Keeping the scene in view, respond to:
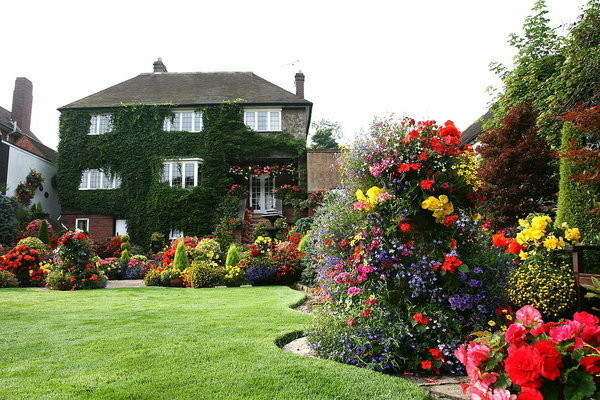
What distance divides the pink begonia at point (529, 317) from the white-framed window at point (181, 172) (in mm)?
22049

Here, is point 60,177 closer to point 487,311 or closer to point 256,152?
point 256,152

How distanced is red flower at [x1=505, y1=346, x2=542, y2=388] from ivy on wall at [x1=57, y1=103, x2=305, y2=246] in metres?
21.4

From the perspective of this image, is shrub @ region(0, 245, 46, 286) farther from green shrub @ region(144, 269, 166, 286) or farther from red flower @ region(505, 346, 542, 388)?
red flower @ region(505, 346, 542, 388)

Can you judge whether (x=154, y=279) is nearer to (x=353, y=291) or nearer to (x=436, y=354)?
(x=353, y=291)

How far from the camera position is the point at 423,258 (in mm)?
4059

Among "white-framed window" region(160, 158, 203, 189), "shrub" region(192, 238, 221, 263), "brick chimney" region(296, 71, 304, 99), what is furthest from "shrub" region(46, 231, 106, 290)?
"brick chimney" region(296, 71, 304, 99)

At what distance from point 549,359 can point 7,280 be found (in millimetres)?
14207

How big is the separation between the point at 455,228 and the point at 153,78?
26.6 meters

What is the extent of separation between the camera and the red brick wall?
2331 cm

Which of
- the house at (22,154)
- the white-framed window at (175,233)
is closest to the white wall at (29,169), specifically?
the house at (22,154)

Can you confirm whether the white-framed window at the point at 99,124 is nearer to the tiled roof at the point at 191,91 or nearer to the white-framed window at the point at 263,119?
the tiled roof at the point at 191,91

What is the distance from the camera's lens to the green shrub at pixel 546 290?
5496mm

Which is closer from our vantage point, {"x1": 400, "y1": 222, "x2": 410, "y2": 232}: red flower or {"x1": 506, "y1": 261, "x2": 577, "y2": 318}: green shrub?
{"x1": 400, "y1": 222, "x2": 410, "y2": 232}: red flower

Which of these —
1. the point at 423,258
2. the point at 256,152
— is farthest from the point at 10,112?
the point at 423,258
